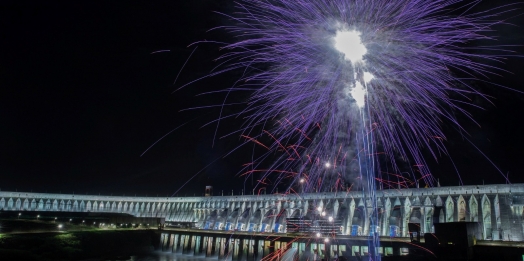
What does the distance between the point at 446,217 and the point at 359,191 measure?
14.4 metres

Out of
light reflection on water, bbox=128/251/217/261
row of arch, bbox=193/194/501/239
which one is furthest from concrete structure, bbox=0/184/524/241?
light reflection on water, bbox=128/251/217/261

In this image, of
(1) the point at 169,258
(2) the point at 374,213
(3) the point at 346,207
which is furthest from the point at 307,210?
(2) the point at 374,213

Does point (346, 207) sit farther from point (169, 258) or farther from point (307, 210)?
point (169, 258)

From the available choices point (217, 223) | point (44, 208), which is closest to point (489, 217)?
point (217, 223)

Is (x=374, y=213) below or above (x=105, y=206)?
above

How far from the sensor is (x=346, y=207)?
58.3 m

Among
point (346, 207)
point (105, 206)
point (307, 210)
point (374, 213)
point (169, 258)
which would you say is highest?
point (346, 207)

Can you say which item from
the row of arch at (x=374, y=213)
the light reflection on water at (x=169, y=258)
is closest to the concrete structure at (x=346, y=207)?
the row of arch at (x=374, y=213)

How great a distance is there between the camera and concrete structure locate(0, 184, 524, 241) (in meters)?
44.0

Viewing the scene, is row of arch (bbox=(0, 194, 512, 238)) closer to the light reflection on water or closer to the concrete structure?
the concrete structure

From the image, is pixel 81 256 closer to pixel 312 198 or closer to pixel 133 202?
pixel 312 198

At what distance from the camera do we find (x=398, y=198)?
55781 mm

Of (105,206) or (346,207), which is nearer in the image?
(346,207)

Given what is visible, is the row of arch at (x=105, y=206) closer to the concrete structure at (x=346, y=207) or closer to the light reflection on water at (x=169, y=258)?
the concrete structure at (x=346, y=207)
